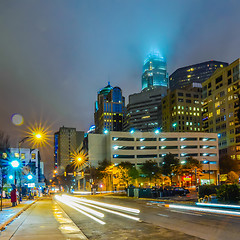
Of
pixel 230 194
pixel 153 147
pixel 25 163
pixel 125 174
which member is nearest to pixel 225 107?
pixel 153 147

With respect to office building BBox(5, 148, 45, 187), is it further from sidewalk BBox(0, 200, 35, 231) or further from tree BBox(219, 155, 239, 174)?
tree BBox(219, 155, 239, 174)

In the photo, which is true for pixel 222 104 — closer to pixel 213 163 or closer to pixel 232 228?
pixel 213 163

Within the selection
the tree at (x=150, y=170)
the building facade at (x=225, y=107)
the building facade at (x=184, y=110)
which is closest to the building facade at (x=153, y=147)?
the building facade at (x=225, y=107)

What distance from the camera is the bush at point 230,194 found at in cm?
2630

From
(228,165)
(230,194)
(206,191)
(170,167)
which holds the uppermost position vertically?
(230,194)

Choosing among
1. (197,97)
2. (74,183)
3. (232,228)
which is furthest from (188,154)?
(232,228)

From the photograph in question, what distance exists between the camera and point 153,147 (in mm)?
124562

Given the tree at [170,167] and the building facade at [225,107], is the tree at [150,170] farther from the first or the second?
the building facade at [225,107]

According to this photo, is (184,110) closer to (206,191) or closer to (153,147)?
(153,147)

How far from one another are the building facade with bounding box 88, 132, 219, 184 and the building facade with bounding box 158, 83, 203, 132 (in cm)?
4148

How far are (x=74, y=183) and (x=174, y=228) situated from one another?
545 feet

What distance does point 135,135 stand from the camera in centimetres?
12381

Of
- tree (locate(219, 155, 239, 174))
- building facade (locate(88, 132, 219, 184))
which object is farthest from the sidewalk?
tree (locate(219, 155, 239, 174))

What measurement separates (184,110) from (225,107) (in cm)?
4369
